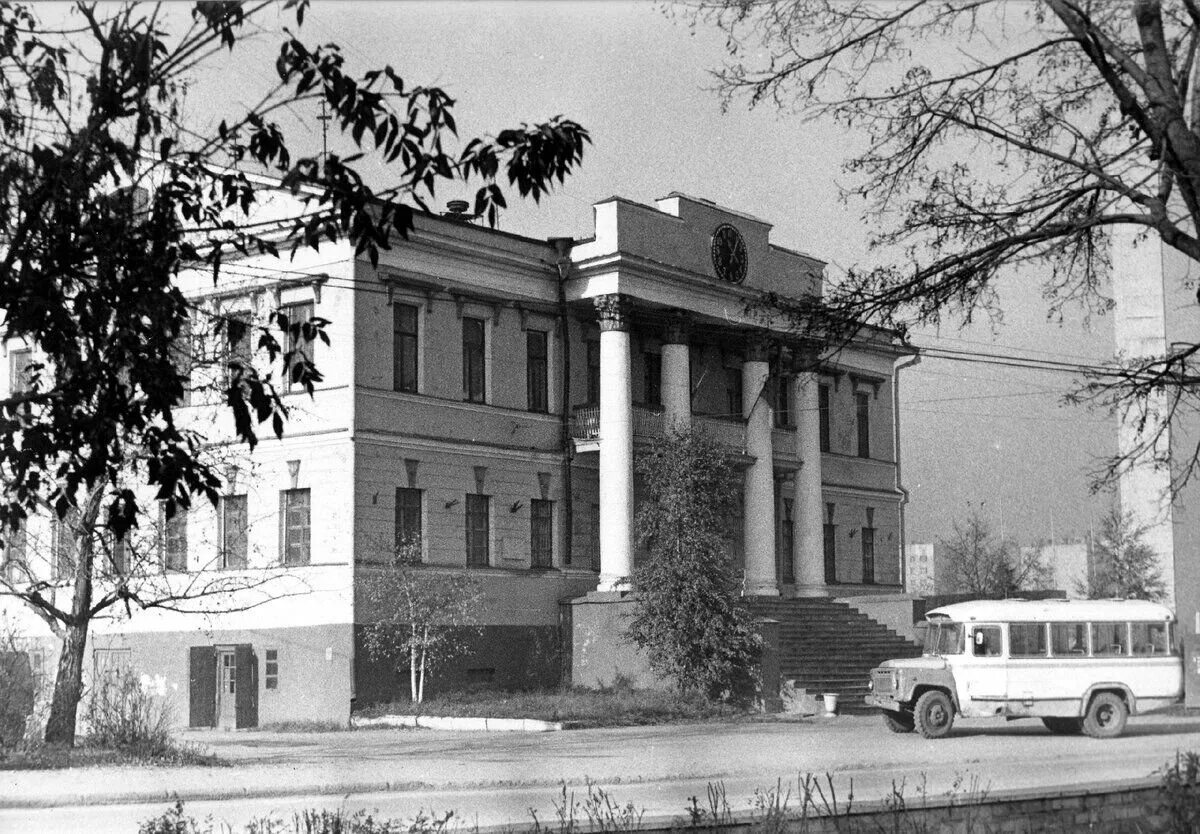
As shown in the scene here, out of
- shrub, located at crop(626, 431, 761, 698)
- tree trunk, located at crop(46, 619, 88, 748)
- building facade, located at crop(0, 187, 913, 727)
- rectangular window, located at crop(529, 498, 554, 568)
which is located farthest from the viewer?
rectangular window, located at crop(529, 498, 554, 568)

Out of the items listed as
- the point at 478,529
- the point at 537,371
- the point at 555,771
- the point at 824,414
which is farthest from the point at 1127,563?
the point at 555,771

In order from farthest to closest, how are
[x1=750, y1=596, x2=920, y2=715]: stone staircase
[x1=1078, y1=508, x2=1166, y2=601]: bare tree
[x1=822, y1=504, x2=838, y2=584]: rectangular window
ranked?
[x1=822, y1=504, x2=838, y2=584]: rectangular window → [x1=1078, y1=508, x2=1166, y2=601]: bare tree → [x1=750, y1=596, x2=920, y2=715]: stone staircase

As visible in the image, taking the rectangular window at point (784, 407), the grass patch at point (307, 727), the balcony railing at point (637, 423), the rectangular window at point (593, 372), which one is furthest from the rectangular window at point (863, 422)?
the grass patch at point (307, 727)

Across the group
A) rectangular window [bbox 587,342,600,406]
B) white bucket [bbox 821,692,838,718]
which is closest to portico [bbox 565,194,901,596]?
rectangular window [bbox 587,342,600,406]

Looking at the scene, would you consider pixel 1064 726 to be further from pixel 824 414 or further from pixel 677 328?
pixel 824 414

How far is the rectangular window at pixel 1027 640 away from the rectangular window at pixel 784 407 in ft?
58.7

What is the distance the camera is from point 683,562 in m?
34.3

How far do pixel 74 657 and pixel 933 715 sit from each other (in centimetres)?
1431

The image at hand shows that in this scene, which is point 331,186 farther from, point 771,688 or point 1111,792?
point 771,688

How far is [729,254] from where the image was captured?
4138cm

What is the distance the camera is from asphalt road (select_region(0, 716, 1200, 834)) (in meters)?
16.3

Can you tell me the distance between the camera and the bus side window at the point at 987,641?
92.2 ft

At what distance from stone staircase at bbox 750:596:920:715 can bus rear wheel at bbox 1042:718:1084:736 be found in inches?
311

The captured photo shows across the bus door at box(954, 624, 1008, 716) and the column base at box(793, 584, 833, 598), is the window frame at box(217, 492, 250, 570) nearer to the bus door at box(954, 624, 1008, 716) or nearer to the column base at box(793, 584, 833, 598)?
the bus door at box(954, 624, 1008, 716)
